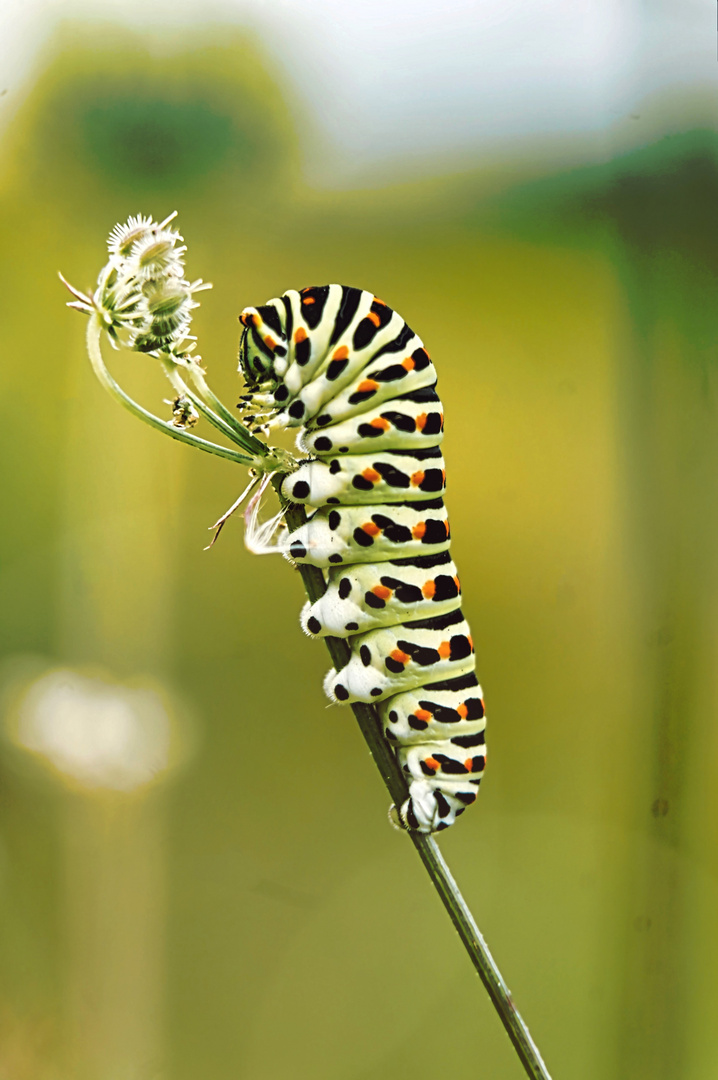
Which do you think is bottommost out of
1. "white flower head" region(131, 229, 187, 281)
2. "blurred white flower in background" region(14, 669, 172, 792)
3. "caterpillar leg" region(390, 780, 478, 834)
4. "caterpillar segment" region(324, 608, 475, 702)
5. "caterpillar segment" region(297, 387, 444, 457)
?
"blurred white flower in background" region(14, 669, 172, 792)

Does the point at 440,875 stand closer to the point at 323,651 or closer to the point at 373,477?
the point at 373,477

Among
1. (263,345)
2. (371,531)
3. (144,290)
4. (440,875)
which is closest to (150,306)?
Result: (144,290)

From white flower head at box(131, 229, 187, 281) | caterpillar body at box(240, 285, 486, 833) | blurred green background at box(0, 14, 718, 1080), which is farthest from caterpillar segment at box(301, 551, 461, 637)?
blurred green background at box(0, 14, 718, 1080)

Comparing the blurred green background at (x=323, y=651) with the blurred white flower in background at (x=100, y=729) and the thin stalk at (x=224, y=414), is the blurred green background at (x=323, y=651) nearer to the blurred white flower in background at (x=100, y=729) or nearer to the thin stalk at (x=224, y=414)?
the blurred white flower in background at (x=100, y=729)

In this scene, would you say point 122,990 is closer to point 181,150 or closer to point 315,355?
point 315,355

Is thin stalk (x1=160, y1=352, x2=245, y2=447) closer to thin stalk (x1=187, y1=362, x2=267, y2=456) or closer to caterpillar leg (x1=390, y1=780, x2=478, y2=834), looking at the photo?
thin stalk (x1=187, y1=362, x2=267, y2=456)

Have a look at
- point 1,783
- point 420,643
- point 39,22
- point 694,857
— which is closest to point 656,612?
point 694,857
